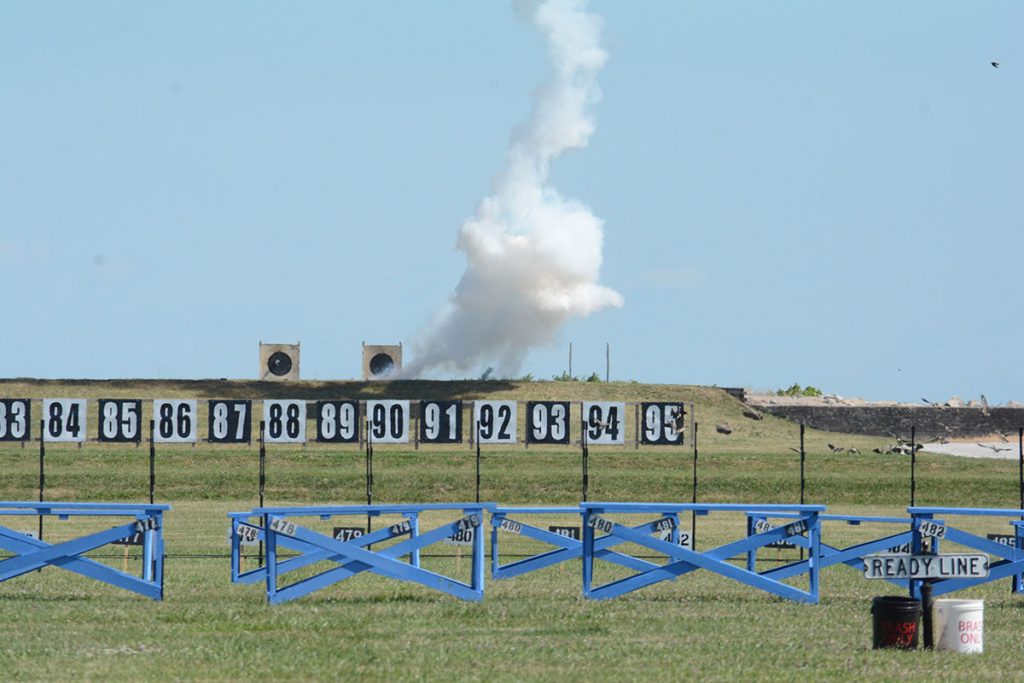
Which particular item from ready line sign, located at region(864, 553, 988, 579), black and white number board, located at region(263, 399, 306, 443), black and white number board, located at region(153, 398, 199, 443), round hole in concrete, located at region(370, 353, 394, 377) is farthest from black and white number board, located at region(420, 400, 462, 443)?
ready line sign, located at region(864, 553, 988, 579)

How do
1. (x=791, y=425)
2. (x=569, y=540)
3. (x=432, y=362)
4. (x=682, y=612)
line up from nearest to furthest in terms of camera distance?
(x=682, y=612) → (x=569, y=540) → (x=791, y=425) → (x=432, y=362)

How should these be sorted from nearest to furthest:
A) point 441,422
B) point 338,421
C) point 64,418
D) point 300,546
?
1. point 300,546
2. point 441,422
3. point 64,418
4. point 338,421

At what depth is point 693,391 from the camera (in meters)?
78.2

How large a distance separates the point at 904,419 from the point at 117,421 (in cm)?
3984

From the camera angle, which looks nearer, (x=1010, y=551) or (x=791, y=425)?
(x=1010, y=551)

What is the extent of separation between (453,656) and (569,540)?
881 cm

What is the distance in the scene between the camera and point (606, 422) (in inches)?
2078

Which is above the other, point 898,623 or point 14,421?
point 14,421

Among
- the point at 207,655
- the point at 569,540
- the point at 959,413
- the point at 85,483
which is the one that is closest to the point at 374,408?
the point at 85,483

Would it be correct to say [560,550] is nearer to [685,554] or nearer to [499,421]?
[685,554]

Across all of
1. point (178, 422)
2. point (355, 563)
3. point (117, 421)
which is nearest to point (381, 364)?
point (117, 421)

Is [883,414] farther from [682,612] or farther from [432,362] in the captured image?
[682,612]

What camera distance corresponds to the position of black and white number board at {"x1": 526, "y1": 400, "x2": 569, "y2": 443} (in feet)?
176

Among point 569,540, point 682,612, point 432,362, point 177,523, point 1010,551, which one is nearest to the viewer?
point 682,612
